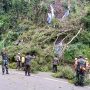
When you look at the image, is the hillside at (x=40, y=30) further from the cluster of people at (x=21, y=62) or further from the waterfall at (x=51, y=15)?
the cluster of people at (x=21, y=62)

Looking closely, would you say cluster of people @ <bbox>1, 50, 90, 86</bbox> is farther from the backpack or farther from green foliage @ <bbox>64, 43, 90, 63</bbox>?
green foliage @ <bbox>64, 43, 90, 63</bbox>

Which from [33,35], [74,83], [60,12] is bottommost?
[74,83]

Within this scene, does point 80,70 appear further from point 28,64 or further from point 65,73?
point 28,64

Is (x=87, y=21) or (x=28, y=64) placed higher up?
(x=87, y=21)

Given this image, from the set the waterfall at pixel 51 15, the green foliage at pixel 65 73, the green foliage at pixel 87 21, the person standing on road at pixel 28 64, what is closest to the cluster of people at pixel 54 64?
the person standing on road at pixel 28 64

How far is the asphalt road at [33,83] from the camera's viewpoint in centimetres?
2069

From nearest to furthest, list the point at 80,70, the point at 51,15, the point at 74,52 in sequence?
the point at 80,70
the point at 74,52
the point at 51,15

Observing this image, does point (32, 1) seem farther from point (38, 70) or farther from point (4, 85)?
point (4, 85)

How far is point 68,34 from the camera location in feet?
95.1

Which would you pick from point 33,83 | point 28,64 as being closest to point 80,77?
point 33,83

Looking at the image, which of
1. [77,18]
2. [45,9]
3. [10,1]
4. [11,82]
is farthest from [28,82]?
[10,1]

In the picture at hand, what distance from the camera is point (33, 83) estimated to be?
21688 millimetres

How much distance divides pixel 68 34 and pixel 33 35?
2.59 meters

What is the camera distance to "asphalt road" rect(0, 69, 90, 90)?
67.9 feet
